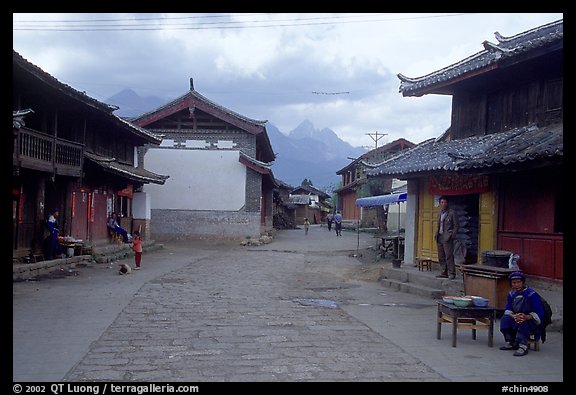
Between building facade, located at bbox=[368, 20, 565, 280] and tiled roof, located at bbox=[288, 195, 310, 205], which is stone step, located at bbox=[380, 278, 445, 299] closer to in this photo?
building facade, located at bbox=[368, 20, 565, 280]

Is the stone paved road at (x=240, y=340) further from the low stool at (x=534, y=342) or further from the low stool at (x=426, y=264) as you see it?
the low stool at (x=426, y=264)

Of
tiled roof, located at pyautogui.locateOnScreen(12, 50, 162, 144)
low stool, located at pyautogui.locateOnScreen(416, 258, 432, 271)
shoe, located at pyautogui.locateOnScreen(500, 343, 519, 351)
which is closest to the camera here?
shoe, located at pyautogui.locateOnScreen(500, 343, 519, 351)

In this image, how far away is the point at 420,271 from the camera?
14.1 metres

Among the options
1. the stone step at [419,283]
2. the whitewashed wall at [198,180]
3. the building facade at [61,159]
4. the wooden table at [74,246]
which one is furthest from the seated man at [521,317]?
the whitewashed wall at [198,180]

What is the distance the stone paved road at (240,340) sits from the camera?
6.13 metres

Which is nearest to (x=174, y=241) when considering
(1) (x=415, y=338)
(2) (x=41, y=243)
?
(2) (x=41, y=243)

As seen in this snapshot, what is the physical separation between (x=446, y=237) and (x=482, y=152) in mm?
2034

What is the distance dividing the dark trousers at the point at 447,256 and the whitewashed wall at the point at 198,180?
59.6ft

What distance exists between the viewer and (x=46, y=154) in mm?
15188

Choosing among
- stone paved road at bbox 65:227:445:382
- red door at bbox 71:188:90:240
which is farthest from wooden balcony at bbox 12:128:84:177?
stone paved road at bbox 65:227:445:382

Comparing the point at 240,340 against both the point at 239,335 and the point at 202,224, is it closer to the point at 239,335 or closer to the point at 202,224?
the point at 239,335

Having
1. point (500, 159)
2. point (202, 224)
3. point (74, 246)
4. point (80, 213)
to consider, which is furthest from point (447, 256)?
point (202, 224)

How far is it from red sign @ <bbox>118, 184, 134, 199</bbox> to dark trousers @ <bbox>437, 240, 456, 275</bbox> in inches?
615

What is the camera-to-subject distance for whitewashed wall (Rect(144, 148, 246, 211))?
2983cm
